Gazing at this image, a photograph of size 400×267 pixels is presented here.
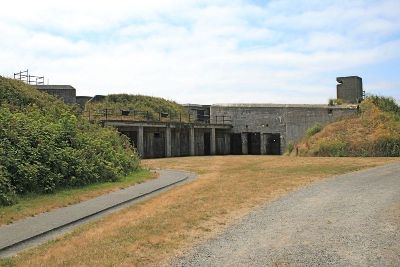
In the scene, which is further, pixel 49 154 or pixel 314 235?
pixel 49 154

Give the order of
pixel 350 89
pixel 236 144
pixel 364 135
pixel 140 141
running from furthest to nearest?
pixel 350 89 → pixel 236 144 → pixel 140 141 → pixel 364 135

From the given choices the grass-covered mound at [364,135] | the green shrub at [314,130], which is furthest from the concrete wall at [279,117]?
the green shrub at [314,130]

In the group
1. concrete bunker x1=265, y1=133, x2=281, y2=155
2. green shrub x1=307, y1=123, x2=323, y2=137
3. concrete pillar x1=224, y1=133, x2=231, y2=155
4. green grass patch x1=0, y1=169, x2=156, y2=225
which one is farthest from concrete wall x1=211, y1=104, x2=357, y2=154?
green grass patch x1=0, y1=169, x2=156, y2=225

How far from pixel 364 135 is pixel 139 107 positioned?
24410mm

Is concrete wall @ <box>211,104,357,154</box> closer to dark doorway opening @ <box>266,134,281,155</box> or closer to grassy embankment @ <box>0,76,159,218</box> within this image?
dark doorway opening @ <box>266,134,281,155</box>

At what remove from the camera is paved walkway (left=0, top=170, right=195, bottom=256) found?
8797 mm

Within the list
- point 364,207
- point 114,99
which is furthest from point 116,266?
point 114,99

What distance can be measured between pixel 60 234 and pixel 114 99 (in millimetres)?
42075

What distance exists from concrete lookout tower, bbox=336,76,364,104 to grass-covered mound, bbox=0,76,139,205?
30.5m

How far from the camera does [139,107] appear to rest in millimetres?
49500

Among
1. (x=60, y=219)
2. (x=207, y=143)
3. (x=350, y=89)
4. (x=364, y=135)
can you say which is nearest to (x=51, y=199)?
(x=60, y=219)

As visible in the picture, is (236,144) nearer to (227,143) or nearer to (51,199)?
(227,143)

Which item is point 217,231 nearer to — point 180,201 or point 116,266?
point 116,266

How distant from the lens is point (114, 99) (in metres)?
50.6
